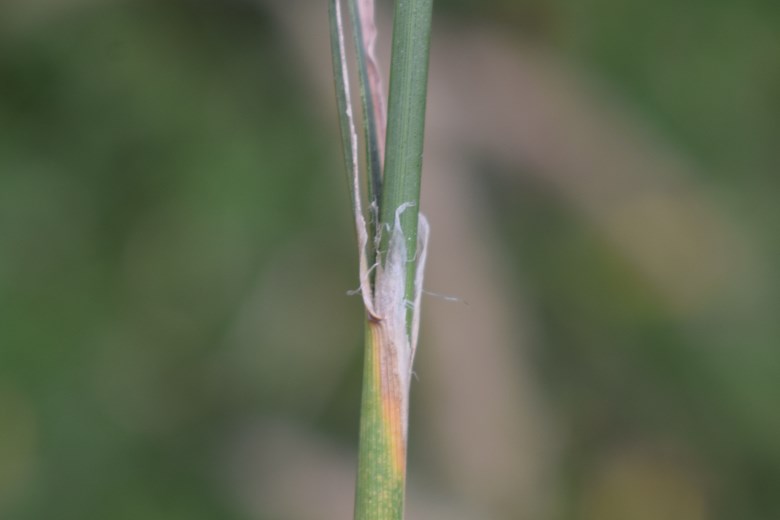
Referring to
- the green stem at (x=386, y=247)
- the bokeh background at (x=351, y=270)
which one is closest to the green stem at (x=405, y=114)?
the green stem at (x=386, y=247)

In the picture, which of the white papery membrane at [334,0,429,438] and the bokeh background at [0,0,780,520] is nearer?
the white papery membrane at [334,0,429,438]

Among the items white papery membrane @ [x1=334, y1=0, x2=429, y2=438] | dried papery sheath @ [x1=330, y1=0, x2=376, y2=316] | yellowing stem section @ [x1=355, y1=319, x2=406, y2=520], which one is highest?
dried papery sheath @ [x1=330, y1=0, x2=376, y2=316]

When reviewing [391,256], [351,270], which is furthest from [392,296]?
[351,270]

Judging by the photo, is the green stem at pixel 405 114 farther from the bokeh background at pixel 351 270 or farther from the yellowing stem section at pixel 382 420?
the bokeh background at pixel 351 270

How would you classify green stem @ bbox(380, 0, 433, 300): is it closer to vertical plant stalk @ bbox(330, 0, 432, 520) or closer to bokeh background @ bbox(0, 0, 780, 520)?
vertical plant stalk @ bbox(330, 0, 432, 520)

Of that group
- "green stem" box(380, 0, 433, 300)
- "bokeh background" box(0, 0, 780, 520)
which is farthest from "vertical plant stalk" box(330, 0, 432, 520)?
"bokeh background" box(0, 0, 780, 520)

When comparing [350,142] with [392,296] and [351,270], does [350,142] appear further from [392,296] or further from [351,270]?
[351,270]
